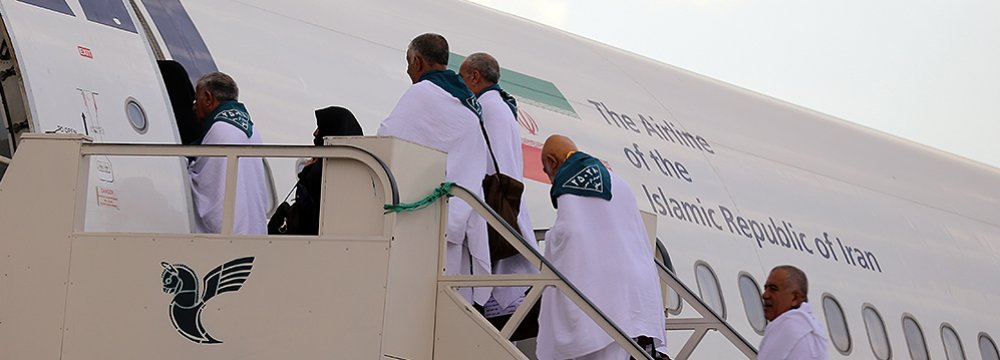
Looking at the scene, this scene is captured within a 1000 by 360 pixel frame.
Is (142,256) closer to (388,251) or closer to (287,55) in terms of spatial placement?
(388,251)

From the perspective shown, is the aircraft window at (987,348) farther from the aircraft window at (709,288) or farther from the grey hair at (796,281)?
the grey hair at (796,281)

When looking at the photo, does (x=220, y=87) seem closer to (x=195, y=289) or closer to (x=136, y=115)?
(x=136, y=115)

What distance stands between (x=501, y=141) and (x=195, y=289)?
2.17 metres

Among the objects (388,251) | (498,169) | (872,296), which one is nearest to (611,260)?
(498,169)

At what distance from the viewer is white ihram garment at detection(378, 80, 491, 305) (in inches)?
274

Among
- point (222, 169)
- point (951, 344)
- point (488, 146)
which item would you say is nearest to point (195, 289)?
point (222, 169)

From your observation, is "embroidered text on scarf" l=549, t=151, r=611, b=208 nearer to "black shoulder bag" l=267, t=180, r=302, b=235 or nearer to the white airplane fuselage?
"black shoulder bag" l=267, t=180, r=302, b=235

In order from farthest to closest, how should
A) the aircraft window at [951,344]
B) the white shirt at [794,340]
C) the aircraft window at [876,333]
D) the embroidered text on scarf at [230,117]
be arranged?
1. the aircraft window at [951,344]
2. the aircraft window at [876,333]
3. the white shirt at [794,340]
4. the embroidered text on scarf at [230,117]

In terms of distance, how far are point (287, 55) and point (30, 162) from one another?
3.14 meters

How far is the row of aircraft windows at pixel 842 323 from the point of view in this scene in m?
12.0

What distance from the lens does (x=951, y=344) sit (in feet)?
49.4

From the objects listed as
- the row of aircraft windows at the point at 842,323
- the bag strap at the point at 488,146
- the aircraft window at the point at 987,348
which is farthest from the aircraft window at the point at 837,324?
the bag strap at the point at 488,146

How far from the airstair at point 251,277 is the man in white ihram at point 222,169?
3.59ft

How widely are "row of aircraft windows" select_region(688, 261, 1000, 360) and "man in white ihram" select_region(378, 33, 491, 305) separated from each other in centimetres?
449
